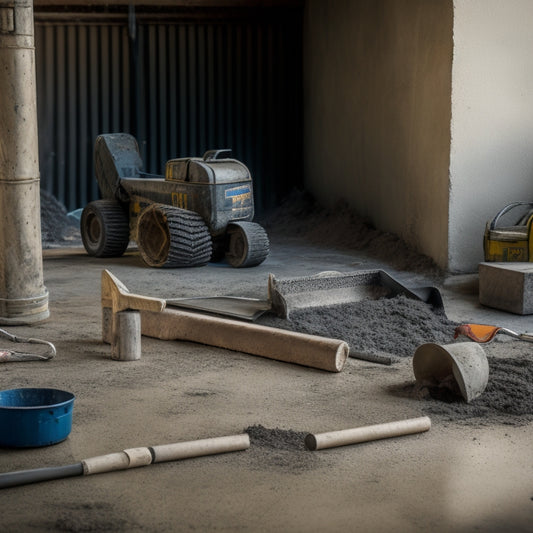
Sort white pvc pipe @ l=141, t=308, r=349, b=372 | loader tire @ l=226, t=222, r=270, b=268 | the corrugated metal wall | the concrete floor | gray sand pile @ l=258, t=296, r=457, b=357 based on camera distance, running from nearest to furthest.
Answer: the concrete floor → white pvc pipe @ l=141, t=308, r=349, b=372 → gray sand pile @ l=258, t=296, r=457, b=357 → loader tire @ l=226, t=222, r=270, b=268 → the corrugated metal wall

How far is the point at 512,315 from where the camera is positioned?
6.83 meters

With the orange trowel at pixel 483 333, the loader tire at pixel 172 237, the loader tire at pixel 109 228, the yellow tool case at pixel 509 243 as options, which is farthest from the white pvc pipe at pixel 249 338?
the loader tire at pixel 109 228

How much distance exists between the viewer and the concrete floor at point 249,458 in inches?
123

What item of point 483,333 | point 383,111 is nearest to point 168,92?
point 383,111

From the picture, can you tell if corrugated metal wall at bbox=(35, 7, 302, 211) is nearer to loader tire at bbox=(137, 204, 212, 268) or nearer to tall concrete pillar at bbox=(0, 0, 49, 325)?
loader tire at bbox=(137, 204, 212, 268)

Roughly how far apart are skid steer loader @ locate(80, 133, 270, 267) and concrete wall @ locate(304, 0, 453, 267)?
168 cm

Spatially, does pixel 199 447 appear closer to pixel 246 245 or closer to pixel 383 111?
pixel 246 245

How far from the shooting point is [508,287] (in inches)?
272

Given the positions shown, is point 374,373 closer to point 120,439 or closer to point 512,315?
point 120,439

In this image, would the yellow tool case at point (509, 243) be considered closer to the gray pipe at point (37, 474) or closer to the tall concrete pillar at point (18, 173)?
the tall concrete pillar at point (18, 173)

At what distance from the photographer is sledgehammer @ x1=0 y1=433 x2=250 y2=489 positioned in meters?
3.37

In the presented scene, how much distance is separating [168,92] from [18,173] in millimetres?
6705

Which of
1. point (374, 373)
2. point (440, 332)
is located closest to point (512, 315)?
point (440, 332)

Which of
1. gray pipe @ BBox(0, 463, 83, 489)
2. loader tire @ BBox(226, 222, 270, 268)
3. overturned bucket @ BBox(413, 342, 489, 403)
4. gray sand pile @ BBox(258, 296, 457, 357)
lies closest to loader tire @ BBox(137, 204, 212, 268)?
loader tire @ BBox(226, 222, 270, 268)
